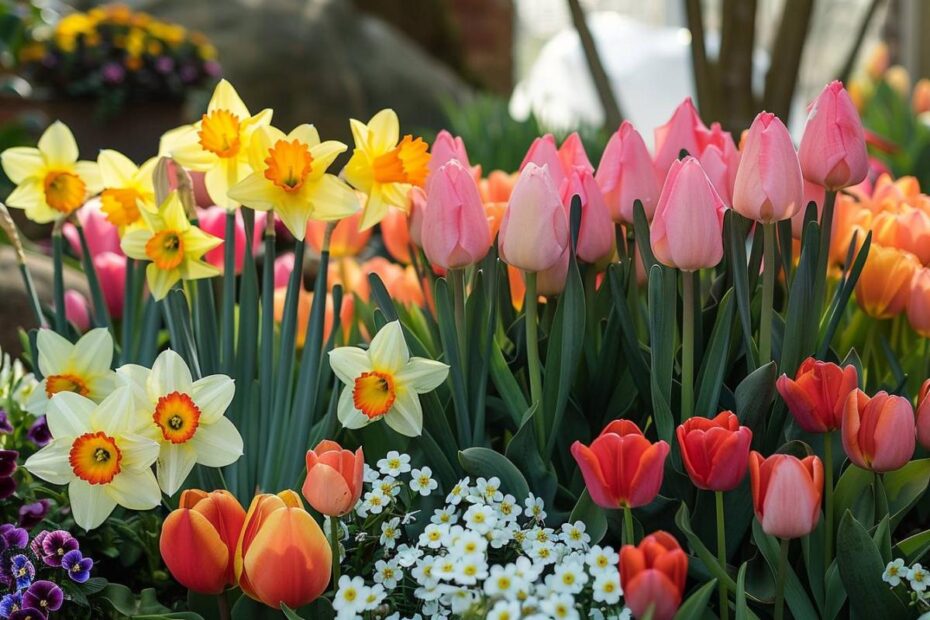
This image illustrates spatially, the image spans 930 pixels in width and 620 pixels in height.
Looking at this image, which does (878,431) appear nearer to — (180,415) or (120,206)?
(180,415)

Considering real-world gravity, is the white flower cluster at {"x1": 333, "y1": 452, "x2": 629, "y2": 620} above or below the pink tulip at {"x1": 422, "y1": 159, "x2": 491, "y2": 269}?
below

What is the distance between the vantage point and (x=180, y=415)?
2.72 feet

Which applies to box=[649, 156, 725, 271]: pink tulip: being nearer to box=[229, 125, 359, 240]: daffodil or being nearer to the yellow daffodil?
box=[229, 125, 359, 240]: daffodil

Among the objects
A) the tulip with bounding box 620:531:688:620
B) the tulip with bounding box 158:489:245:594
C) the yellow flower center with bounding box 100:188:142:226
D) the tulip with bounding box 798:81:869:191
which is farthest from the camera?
the yellow flower center with bounding box 100:188:142:226

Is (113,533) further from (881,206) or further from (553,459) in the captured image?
(881,206)

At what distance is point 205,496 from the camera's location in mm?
822

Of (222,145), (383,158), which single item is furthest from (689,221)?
(222,145)

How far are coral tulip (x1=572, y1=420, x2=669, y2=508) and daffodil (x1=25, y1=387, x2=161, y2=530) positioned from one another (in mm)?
327

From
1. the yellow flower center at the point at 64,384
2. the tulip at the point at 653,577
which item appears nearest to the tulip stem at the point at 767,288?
the tulip at the point at 653,577

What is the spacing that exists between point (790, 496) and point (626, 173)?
1.20 feet

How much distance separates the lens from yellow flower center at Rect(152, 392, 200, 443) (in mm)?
824

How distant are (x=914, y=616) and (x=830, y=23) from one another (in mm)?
6431

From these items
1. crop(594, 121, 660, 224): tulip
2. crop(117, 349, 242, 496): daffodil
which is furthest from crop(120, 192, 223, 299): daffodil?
crop(594, 121, 660, 224): tulip

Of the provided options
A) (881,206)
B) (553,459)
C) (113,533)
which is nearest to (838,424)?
(553,459)
